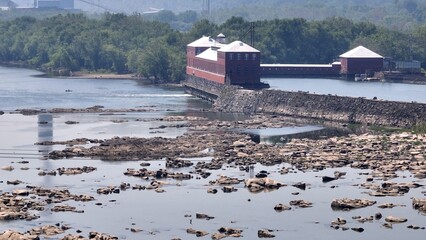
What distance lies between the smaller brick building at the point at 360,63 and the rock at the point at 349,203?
82542 millimetres

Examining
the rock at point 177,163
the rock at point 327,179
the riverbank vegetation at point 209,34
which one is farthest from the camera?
the riverbank vegetation at point 209,34

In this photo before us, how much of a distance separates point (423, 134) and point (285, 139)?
951cm

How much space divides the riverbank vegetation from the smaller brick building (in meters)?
16.9

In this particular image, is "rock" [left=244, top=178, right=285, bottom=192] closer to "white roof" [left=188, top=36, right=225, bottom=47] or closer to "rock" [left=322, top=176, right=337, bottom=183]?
"rock" [left=322, top=176, right=337, bottom=183]

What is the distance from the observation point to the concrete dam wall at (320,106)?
291 feet

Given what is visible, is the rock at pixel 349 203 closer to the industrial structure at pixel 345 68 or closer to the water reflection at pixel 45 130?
the water reflection at pixel 45 130

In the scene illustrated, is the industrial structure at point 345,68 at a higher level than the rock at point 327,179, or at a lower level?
higher

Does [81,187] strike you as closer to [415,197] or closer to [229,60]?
[415,197]

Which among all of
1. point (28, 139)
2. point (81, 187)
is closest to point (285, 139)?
point (28, 139)

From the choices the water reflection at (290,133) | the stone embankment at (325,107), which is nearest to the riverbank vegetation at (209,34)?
the stone embankment at (325,107)

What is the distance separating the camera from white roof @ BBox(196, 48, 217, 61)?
122625 mm

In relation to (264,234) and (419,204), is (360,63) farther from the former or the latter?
(264,234)

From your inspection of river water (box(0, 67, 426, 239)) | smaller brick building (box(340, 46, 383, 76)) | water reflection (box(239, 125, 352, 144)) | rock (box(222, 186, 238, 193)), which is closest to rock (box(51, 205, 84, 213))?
river water (box(0, 67, 426, 239))

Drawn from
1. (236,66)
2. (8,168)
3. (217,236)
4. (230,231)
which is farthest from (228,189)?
(236,66)
